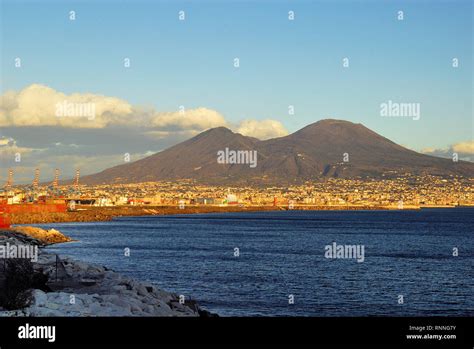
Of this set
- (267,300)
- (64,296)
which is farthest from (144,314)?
(267,300)

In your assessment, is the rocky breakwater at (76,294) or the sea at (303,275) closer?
the rocky breakwater at (76,294)

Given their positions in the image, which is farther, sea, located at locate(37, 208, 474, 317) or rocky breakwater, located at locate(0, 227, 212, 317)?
sea, located at locate(37, 208, 474, 317)

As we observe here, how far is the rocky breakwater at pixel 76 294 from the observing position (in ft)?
73.1

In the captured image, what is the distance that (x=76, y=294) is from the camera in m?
24.8

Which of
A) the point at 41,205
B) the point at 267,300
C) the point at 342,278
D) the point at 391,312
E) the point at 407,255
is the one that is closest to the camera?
the point at 391,312

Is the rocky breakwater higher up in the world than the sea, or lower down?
higher up

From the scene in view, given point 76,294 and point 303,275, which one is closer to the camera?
point 76,294

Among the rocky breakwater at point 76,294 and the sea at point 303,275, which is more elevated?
the rocky breakwater at point 76,294

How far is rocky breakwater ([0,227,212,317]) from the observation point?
22.3 meters

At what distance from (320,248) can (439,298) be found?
39.9 meters

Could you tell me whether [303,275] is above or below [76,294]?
below

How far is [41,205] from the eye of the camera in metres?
168
